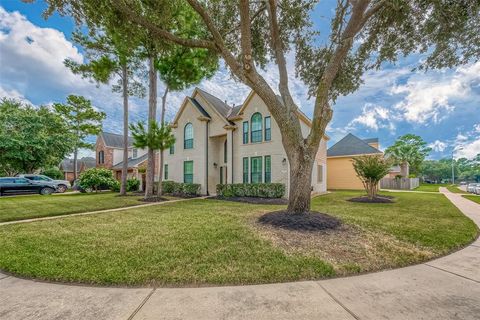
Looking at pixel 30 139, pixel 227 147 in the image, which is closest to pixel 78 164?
pixel 30 139

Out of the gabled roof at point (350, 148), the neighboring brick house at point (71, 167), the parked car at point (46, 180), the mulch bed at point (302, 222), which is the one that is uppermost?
the gabled roof at point (350, 148)

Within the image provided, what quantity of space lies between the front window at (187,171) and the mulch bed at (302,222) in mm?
11815

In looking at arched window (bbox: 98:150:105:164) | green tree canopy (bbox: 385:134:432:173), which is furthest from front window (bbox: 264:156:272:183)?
green tree canopy (bbox: 385:134:432:173)

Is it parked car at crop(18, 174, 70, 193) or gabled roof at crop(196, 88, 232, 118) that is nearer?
gabled roof at crop(196, 88, 232, 118)

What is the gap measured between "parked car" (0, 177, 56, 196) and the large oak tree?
17.7m

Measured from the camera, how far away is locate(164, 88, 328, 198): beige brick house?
14188 mm

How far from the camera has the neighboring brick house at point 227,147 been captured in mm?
14188

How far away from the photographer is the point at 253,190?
45.3 feet

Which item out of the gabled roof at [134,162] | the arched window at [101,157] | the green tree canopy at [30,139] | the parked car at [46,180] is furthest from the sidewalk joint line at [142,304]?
the arched window at [101,157]

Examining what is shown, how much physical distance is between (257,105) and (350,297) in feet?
42.6

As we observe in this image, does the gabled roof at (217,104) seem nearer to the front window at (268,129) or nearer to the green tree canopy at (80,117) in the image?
the front window at (268,129)

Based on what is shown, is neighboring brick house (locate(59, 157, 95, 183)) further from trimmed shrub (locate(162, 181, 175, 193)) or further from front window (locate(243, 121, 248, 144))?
front window (locate(243, 121, 248, 144))

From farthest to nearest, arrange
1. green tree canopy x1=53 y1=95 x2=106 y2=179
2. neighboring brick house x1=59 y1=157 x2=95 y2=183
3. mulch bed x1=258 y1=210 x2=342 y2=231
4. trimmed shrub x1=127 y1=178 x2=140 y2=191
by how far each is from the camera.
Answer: neighboring brick house x1=59 y1=157 x2=95 y2=183, green tree canopy x1=53 y1=95 x2=106 y2=179, trimmed shrub x1=127 y1=178 x2=140 y2=191, mulch bed x1=258 y1=210 x2=342 y2=231

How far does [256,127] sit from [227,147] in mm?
2630
